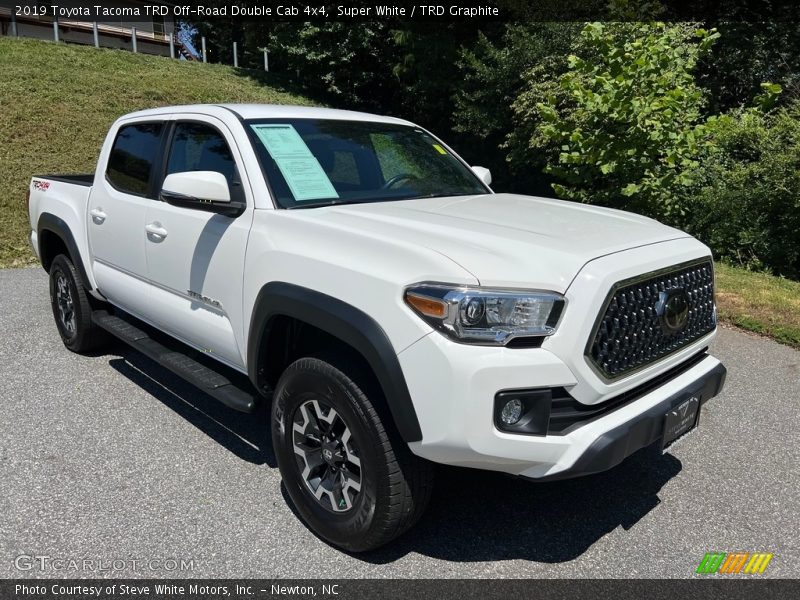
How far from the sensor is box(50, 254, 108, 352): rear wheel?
4883mm

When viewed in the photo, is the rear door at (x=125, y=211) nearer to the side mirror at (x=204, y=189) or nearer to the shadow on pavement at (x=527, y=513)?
the side mirror at (x=204, y=189)

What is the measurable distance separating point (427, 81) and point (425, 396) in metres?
18.6

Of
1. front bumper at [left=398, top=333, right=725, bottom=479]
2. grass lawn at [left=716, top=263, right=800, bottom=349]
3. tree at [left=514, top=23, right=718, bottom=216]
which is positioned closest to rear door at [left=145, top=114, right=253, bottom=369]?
front bumper at [left=398, top=333, right=725, bottom=479]

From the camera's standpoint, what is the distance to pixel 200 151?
3.71m

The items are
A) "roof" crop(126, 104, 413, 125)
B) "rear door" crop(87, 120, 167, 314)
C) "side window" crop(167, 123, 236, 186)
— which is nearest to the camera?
"side window" crop(167, 123, 236, 186)

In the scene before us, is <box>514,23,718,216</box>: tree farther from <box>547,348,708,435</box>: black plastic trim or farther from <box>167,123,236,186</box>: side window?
<box>547,348,708,435</box>: black plastic trim

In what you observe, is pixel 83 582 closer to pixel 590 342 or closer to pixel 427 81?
pixel 590 342

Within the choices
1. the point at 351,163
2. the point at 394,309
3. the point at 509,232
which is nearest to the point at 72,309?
the point at 351,163

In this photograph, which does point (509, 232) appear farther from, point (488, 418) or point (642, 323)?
point (488, 418)

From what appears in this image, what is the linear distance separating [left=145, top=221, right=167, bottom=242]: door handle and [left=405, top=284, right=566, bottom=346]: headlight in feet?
6.57

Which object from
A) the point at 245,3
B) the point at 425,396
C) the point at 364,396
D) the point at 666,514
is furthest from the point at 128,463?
the point at 245,3

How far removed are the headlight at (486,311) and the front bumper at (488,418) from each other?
0.05 m

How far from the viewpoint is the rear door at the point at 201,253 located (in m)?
3.15

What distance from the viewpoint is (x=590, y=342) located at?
2328mm
